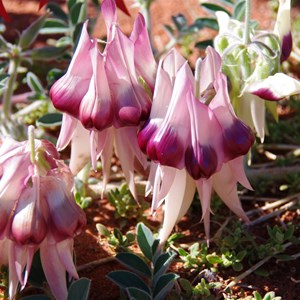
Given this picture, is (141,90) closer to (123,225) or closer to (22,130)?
(123,225)

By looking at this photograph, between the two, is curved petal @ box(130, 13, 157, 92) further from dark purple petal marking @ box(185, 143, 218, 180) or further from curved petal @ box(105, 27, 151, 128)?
dark purple petal marking @ box(185, 143, 218, 180)

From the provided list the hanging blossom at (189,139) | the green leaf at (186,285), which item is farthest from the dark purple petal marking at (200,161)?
the green leaf at (186,285)

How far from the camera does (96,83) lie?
154 cm

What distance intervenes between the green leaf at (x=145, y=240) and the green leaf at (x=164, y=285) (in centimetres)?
7

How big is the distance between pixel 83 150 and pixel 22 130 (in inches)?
27.3

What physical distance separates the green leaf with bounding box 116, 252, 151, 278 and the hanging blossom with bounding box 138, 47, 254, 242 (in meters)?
0.13

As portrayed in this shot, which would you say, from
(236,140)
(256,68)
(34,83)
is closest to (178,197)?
(236,140)

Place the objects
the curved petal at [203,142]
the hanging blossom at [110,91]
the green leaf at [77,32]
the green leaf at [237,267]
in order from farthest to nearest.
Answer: the green leaf at [77,32], the green leaf at [237,267], the hanging blossom at [110,91], the curved petal at [203,142]

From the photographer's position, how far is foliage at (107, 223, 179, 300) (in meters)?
1.62

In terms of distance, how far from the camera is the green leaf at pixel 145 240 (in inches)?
66.2

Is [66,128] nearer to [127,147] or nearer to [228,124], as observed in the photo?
[127,147]

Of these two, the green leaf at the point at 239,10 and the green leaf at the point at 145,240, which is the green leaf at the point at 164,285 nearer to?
the green leaf at the point at 145,240

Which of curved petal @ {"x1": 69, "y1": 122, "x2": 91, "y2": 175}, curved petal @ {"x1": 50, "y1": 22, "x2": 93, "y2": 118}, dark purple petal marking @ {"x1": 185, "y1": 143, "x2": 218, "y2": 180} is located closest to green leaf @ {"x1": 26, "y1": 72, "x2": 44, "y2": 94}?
curved petal @ {"x1": 69, "y1": 122, "x2": 91, "y2": 175}

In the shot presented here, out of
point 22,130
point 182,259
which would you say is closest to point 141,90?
point 182,259
